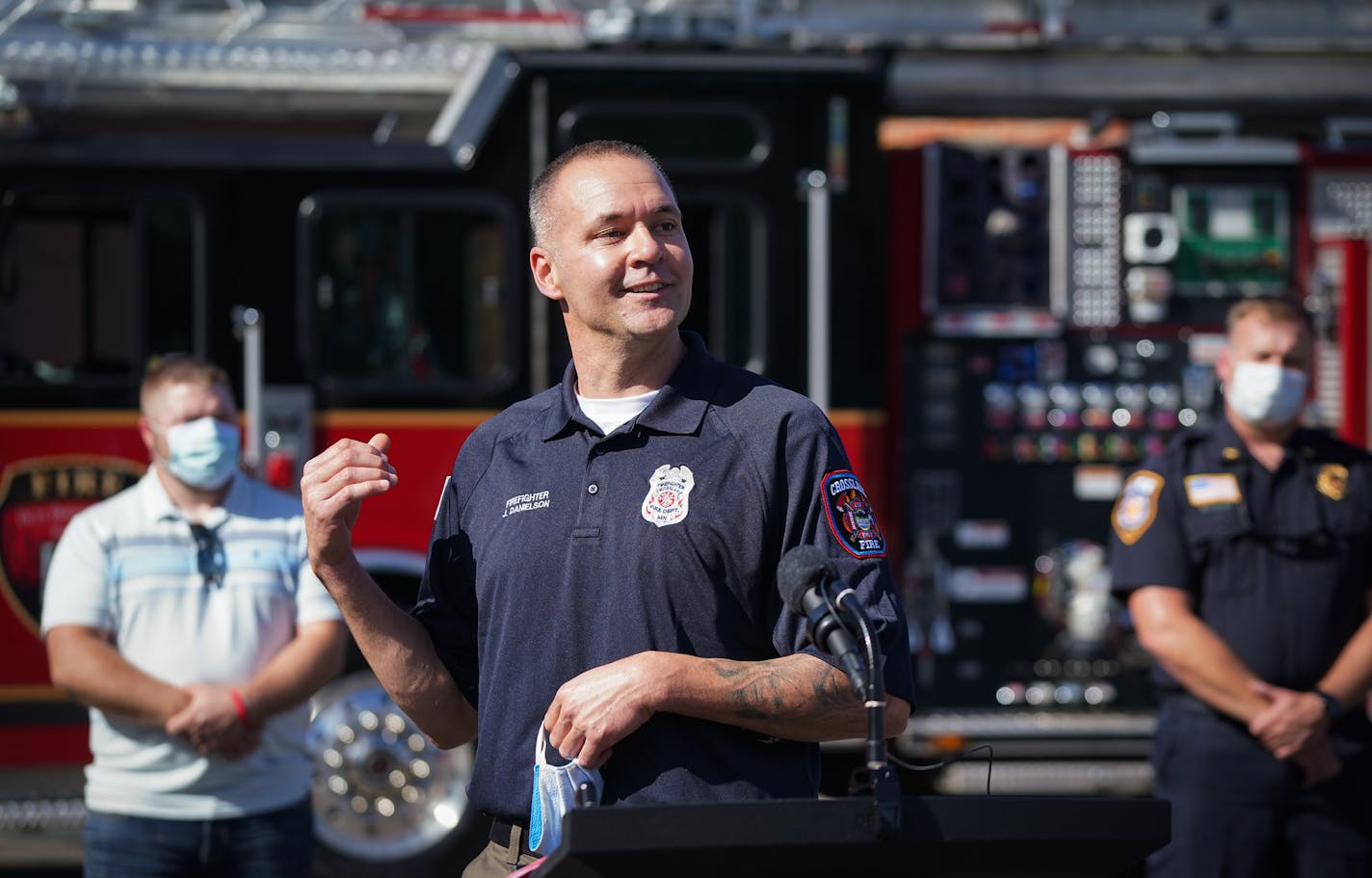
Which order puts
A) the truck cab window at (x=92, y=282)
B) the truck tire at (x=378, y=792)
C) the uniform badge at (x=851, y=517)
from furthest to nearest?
the truck tire at (x=378, y=792), the truck cab window at (x=92, y=282), the uniform badge at (x=851, y=517)

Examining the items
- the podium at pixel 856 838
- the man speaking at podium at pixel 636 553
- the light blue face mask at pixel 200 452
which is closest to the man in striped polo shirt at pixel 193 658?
the light blue face mask at pixel 200 452

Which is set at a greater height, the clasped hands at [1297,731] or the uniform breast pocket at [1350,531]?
the uniform breast pocket at [1350,531]

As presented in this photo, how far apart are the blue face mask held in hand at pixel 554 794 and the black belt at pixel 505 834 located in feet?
0.35

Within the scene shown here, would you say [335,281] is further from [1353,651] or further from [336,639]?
[1353,651]

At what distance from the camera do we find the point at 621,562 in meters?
2.51

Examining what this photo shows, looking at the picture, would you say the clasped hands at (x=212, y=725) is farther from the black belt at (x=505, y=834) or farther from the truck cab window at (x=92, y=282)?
the truck cab window at (x=92, y=282)

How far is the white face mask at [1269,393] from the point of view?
4.50 m

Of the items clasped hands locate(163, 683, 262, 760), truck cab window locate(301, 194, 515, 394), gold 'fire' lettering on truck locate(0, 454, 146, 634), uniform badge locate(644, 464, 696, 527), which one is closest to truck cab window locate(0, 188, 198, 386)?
gold 'fire' lettering on truck locate(0, 454, 146, 634)

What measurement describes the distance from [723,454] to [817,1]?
18.8ft

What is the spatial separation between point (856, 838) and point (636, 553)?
67 centimetres

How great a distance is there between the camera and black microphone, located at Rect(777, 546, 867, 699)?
2.14 m

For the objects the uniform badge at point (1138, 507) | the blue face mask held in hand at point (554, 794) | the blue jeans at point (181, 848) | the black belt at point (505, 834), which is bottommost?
the blue jeans at point (181, 848)

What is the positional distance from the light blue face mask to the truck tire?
2.35m

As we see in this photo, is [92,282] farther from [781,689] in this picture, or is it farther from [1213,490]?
[781,689]
